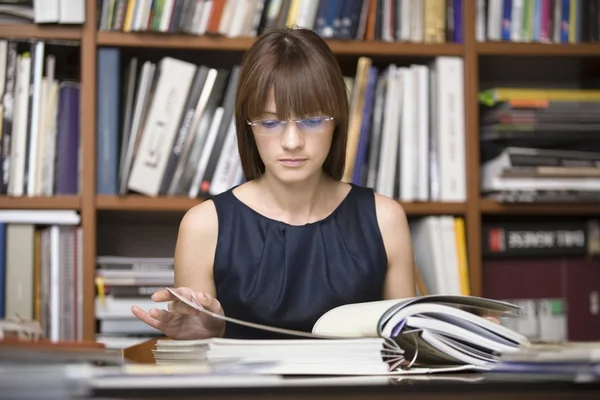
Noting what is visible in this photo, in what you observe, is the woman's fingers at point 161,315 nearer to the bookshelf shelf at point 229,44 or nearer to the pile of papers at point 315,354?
the pile of papers at point 315,354

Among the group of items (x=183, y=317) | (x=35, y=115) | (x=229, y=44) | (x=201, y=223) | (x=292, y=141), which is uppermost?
(x=229, y=44)

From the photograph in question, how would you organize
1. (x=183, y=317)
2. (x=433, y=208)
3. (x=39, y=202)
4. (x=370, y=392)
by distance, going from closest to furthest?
(x=370, y=392) < (x=183, y=317) < (x=39, y=202) < (x=433, y=208)

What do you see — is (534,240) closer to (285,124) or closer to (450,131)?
(450,131)

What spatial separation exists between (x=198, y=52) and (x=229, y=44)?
0.16 metres

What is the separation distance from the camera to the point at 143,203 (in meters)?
1.96

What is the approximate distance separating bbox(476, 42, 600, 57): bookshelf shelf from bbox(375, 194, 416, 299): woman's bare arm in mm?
686

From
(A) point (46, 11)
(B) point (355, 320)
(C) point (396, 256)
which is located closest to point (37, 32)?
(A) point (46, 11)

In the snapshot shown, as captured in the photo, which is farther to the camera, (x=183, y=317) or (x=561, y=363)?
(x=183, y=317)

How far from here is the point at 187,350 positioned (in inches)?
28.7

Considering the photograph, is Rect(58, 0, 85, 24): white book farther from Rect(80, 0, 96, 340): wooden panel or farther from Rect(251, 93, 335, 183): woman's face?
Rect(251, 93, 335, 183): woman's face

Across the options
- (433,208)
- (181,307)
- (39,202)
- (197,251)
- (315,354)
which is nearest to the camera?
(315,354)

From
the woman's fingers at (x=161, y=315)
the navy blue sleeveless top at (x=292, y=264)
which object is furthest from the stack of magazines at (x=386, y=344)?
the navy blue sleeveless top at (x=292, y=264)

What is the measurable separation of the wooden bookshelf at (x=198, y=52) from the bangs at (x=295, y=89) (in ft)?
2.22

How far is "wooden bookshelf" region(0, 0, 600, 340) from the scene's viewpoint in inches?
Result: 76.2
